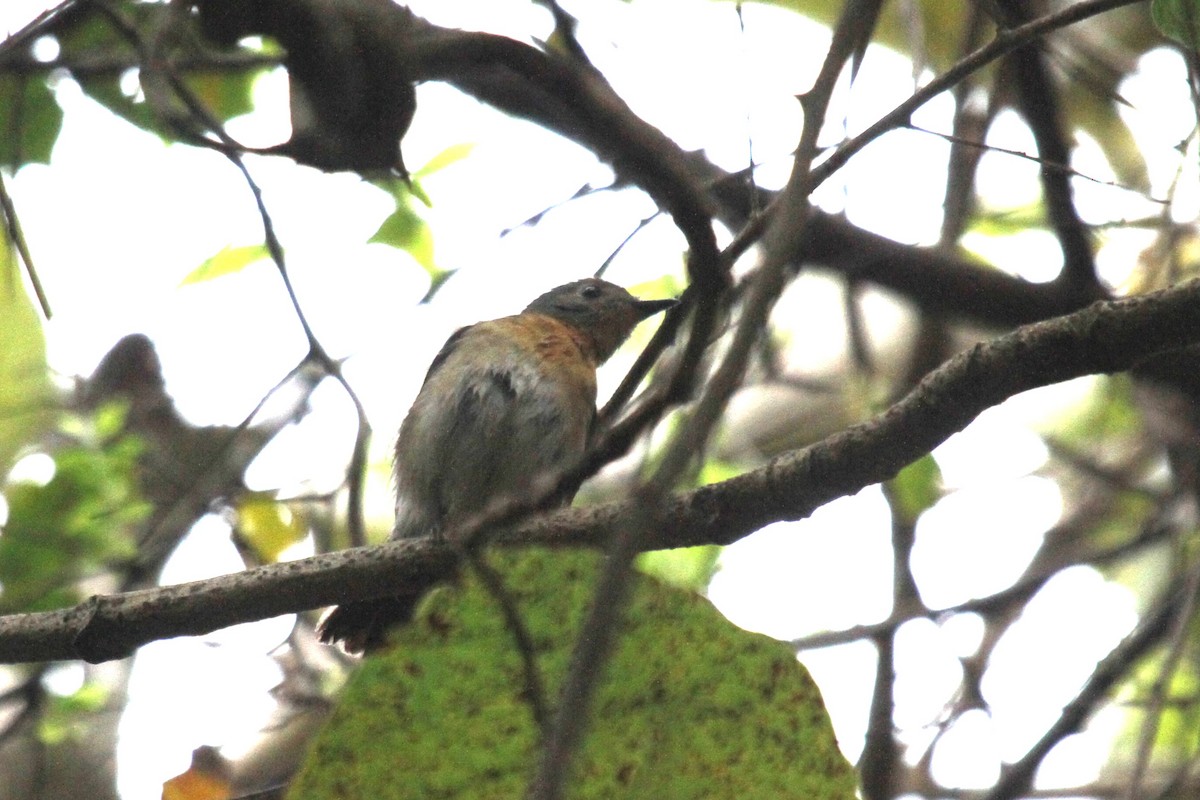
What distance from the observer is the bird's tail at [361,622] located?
4.56m

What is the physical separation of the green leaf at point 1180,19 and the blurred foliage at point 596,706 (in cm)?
184

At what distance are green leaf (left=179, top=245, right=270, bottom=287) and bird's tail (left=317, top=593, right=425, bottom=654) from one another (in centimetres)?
212

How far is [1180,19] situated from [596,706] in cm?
202

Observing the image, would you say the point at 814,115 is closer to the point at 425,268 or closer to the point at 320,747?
the point at 320,747

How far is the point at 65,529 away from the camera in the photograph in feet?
17.0

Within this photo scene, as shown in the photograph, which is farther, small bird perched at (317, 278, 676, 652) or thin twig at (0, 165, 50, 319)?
small bird perched at (317, 278, 676, 652)

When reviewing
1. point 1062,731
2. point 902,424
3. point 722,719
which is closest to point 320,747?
point 722,719

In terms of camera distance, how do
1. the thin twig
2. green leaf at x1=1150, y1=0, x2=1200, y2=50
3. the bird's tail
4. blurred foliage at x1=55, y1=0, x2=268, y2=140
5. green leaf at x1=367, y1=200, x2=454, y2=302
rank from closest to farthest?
green leaf at x1=1150, y1=0, x2=1200, y2=50, the thin twig, the bird's tail, blurred foliage at x1=55, y1=0, x2=268, y2=140, green leaf at x1=367, y1=200, x2=454, y2=302

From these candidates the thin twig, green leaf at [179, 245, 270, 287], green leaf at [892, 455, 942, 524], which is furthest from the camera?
green leaf at [179, 245, 270, 287]

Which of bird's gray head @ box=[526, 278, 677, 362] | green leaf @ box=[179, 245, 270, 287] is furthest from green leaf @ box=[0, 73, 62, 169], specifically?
bird's gray head @ box=[526, 278, 677, 362]

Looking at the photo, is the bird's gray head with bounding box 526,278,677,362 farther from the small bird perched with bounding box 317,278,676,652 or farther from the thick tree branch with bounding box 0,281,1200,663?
the thick tree branch with bounding box 0,281,1200,663

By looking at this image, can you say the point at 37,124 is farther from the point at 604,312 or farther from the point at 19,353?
the point at 604,312

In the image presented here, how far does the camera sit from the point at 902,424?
2771 mm

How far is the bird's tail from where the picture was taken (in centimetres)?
456
